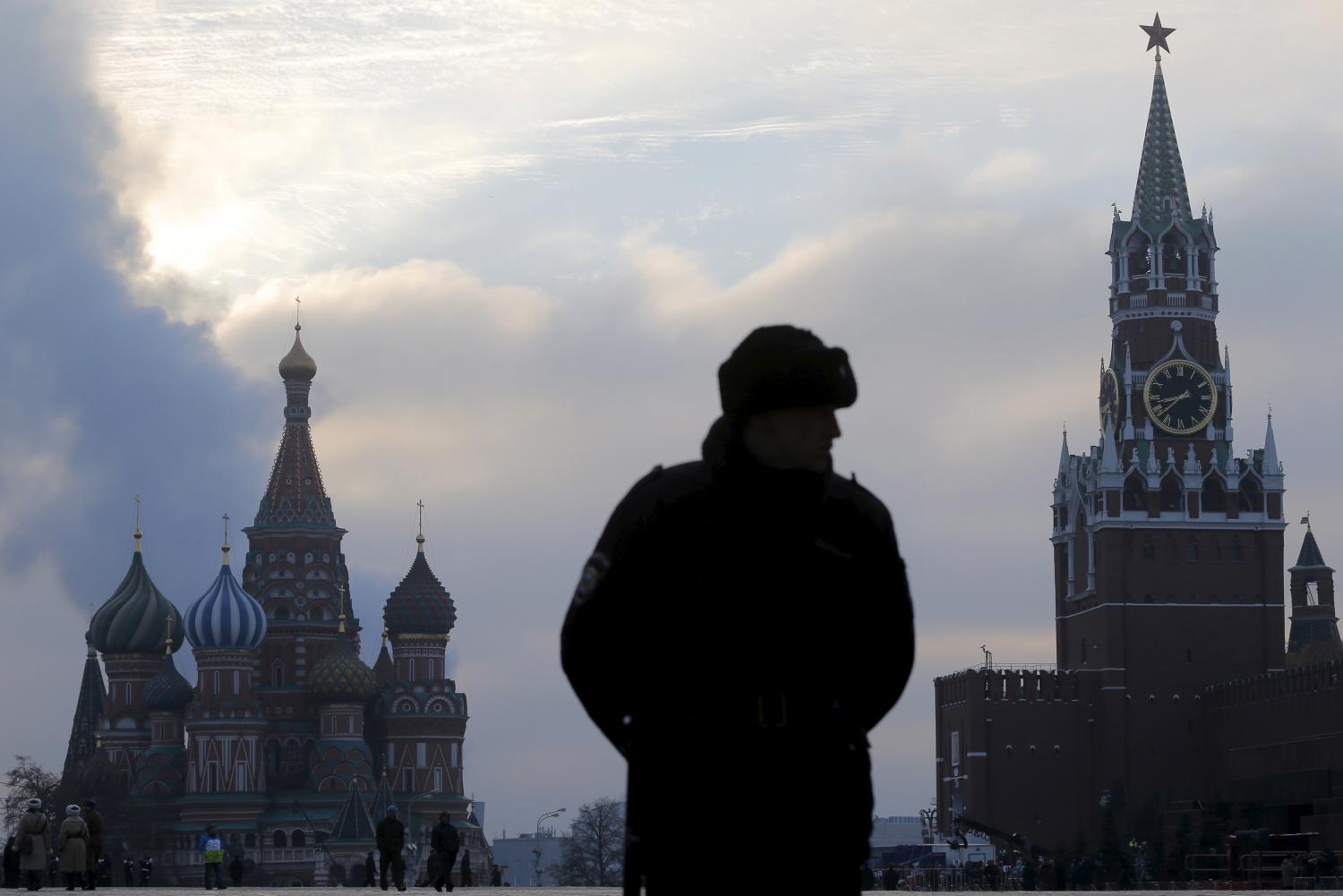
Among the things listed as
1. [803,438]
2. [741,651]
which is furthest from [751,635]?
[803,438]

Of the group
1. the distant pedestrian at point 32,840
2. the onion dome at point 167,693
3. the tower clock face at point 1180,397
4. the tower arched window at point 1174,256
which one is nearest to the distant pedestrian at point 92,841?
the distant pedestrian at point 32,840

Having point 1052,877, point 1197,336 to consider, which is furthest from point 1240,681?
point 1052,877

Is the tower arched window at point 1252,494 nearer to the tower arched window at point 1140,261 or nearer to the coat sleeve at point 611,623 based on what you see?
the tower arched window at point 1140,261

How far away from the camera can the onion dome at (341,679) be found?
370 ft

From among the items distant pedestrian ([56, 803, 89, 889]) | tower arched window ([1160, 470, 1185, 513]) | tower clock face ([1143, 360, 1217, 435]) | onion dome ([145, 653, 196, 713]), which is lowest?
distant pedestrian ([56, 803, 89, 889])

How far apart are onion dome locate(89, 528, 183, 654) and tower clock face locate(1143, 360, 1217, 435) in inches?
1878

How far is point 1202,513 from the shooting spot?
338 ft

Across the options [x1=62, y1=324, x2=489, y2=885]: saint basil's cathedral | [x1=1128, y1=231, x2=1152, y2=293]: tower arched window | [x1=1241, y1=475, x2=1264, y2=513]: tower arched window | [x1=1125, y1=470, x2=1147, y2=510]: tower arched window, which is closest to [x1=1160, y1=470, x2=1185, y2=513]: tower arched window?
[x1=1125, y1=470, x2=1147, y2=510]: tower arched window

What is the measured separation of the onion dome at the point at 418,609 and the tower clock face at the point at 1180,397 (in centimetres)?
3575

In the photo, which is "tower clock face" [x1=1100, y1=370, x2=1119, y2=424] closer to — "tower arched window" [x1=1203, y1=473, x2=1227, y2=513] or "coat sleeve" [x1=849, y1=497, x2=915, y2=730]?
"tower arched window" [x1=1203, y1=473, x2=1227, y2=513]

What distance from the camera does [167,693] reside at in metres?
115

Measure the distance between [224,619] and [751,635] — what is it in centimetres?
11160

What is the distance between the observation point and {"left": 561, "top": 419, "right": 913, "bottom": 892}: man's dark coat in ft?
13.3

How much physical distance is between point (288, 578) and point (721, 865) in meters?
116
